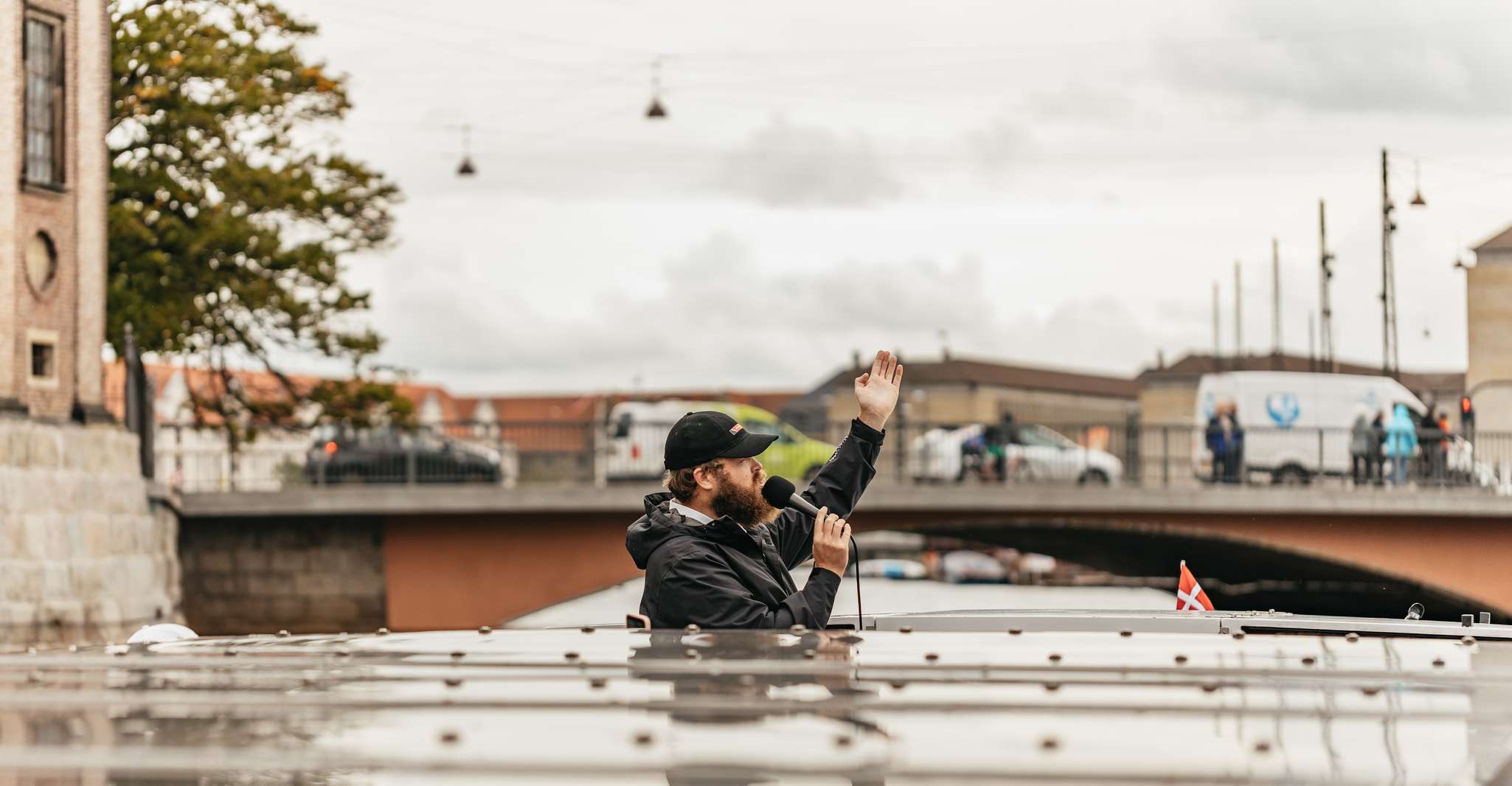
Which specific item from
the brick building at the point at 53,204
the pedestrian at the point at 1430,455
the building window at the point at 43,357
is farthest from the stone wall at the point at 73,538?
the pedestrian at the point at 1430,455

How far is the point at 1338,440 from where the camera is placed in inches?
1203

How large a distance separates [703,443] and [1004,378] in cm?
9824

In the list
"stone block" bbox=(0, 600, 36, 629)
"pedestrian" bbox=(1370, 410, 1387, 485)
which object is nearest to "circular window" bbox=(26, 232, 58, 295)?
"stone block" bbox=(0, 600, 36, 629)

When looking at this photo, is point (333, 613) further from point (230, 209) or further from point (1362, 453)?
point (1362, 453)

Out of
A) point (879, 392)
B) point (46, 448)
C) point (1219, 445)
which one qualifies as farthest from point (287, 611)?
point (879, 392)

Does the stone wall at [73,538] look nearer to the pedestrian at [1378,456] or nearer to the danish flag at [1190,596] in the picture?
the danish flag at [1190,596]

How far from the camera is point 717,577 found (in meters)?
4.66

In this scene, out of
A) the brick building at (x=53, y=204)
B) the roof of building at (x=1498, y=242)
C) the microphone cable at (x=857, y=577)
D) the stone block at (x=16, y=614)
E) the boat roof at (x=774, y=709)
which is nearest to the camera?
the boat roof at (x=774, y=709)

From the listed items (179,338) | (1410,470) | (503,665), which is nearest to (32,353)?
(179,338)

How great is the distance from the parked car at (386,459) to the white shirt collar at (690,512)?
2367 centimetres

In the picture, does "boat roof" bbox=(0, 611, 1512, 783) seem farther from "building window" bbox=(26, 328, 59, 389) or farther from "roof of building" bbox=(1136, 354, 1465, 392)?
"roof of building" bbox=(1136, 354, 1465, 392)

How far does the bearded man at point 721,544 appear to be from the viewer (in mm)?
4512

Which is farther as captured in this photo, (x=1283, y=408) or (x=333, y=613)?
(x=1283, y=408)

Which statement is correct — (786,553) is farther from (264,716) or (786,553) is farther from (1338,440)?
(1338,440)
